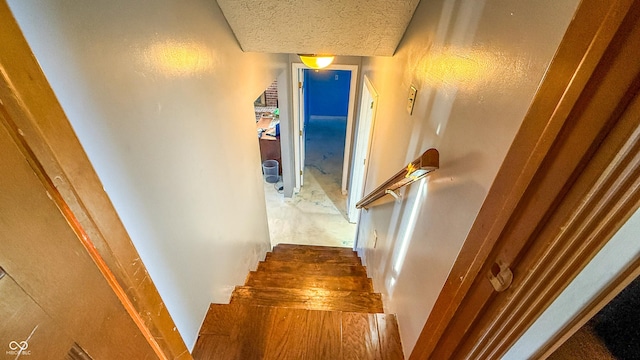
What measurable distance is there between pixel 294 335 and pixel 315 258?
63.8 inches

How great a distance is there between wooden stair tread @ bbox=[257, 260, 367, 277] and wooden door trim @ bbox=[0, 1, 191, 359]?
1.90 metres

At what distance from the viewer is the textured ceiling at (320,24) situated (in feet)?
5.25

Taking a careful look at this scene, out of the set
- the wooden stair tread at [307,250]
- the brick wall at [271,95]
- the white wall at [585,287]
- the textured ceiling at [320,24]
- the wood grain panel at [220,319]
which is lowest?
the wooden stair tread at [307,250]

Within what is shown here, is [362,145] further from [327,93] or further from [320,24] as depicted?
[327,93]

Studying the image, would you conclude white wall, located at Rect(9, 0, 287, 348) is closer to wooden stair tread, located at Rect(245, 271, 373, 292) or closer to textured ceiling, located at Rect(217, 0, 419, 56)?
textured ceiling, located at Rect(217, 0, 419, 56)

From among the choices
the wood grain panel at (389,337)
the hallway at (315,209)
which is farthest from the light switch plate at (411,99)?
the hallway at (315,209)

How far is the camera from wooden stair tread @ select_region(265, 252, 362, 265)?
3053mm

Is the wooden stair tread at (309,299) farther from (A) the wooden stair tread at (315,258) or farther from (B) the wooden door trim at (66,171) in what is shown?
(B) the wooden door trim at (66,171)

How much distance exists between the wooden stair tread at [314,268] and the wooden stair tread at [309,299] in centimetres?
51

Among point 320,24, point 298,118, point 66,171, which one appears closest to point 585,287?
point 66,171

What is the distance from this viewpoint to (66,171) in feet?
1.90

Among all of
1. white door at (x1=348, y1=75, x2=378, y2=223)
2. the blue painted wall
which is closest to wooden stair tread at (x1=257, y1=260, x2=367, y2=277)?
white door at (x1=348, y1=75, x2=378, y2=223)

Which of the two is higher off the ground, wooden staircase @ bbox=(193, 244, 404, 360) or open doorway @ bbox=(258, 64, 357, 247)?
wooden staircase @ bbox=(193, 244, 404, 360)

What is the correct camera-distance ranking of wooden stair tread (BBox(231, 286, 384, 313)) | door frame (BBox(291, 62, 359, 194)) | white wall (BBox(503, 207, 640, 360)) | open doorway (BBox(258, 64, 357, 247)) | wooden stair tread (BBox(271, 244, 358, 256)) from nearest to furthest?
white wall (BBox(503, 207, 640, 360))
wooden stair tread (BBox(231, 286, 384, 313))
wooden stair tread (BBox(271, 244, 358, 256))
door frame (BBox(291, 62, 359, 194))
open doorway (BBox(258, 64, 357, 247))
